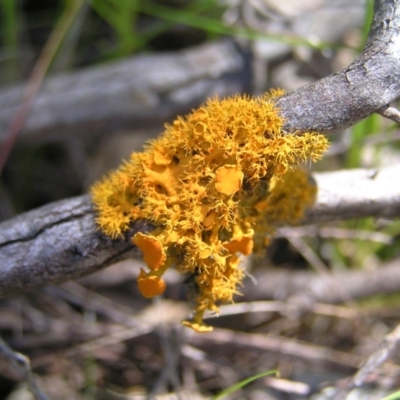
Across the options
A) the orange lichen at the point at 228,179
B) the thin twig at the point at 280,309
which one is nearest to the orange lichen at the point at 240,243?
the orange lichen at the point at 228,179

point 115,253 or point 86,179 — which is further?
point 86,179

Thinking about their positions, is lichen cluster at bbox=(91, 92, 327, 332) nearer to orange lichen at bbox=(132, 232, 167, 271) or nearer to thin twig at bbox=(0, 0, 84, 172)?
orange lichen at bbox=(132, 232, 167, 271)

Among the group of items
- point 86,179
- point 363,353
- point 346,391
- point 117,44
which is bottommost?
point 363,353

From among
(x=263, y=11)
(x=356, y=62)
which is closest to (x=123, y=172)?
(x=356, y=62)

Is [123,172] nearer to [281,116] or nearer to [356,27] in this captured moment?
[281,116]

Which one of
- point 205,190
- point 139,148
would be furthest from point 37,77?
point 205,190

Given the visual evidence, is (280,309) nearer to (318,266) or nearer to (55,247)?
(318,266)
